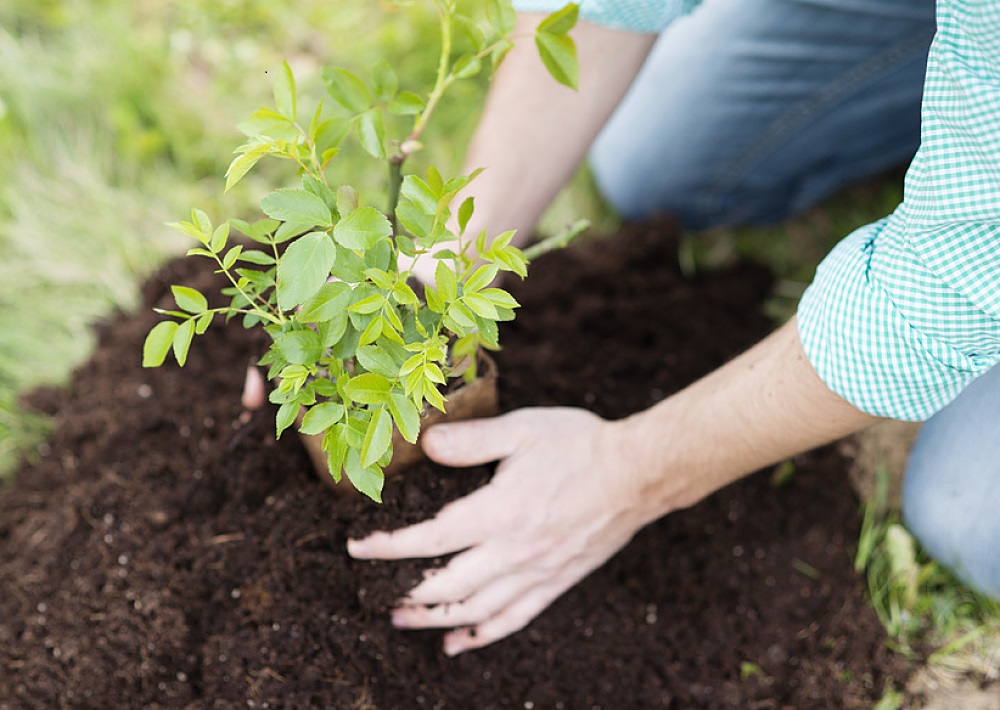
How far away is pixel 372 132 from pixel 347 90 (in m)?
0.06

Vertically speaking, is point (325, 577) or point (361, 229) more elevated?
point (361, 229)

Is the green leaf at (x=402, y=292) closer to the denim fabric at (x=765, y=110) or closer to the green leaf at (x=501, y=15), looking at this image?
the green leaf at (x=501, y=15)

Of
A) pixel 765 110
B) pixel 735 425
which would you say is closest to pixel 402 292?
pixel 735 425

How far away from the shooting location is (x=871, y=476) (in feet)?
5.70

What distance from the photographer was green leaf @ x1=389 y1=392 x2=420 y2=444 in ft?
3.02

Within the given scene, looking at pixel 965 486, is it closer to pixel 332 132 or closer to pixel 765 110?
pixel 765 110

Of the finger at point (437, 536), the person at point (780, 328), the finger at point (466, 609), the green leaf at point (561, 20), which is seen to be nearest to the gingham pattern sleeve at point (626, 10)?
the person at point (780, 328)

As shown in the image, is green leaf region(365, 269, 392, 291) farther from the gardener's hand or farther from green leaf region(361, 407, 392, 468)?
the gardener's hand

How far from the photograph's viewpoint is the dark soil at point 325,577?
126cm

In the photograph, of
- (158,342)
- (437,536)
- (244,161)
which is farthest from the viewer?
(437,536)

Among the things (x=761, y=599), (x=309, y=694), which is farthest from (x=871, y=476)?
(x=309, y=694)

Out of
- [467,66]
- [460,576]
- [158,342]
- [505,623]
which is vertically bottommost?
[505,623]

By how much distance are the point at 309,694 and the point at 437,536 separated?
0.96 feet

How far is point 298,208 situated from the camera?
85 centimetres
